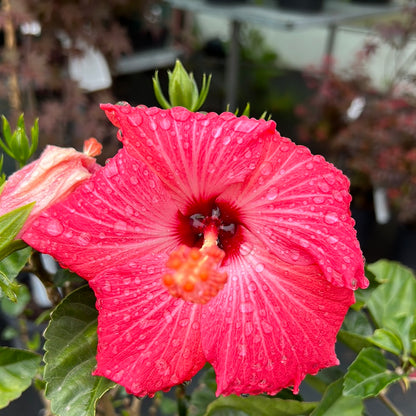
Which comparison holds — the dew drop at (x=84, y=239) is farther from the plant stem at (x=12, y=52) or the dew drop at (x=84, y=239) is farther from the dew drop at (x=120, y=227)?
the plant stem at (x=12, y=52)

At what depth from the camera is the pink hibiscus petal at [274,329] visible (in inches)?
16.2

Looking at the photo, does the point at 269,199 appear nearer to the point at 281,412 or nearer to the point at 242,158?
the point at 242,158

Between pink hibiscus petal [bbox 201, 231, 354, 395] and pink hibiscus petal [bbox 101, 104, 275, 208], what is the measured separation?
0.10 meters

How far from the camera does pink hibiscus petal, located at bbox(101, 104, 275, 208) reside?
40 centimetres

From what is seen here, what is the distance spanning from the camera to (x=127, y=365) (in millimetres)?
417

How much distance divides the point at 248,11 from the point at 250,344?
2.74 metres

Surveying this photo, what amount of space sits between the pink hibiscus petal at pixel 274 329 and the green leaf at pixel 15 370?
0.87 feet

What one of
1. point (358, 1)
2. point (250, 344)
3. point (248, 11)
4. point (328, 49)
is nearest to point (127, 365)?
point (250, 344)

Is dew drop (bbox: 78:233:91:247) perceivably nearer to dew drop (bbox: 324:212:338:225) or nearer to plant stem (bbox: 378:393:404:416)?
dew drop (bbox: 324:212:338:225)

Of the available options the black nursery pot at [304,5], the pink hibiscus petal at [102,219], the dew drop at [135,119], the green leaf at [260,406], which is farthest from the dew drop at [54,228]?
A: the black nursery pot at [304,5]

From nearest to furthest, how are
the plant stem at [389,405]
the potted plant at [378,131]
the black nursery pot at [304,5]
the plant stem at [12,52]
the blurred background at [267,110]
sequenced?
the plant stem at [389,405] → the plant stem at [12,52] → the blurred background at [267,110] → the potted plant at [378,131] → the black nursery pot at [304,5]

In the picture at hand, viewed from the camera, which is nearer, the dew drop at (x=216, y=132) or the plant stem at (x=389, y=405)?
the dew drop at (x=216, y=132)

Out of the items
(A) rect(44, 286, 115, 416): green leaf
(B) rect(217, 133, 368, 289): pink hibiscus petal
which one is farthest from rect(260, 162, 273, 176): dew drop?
(A) rect(44, 286, 115, 416): green leaf

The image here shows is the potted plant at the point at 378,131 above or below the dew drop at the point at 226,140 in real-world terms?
below
